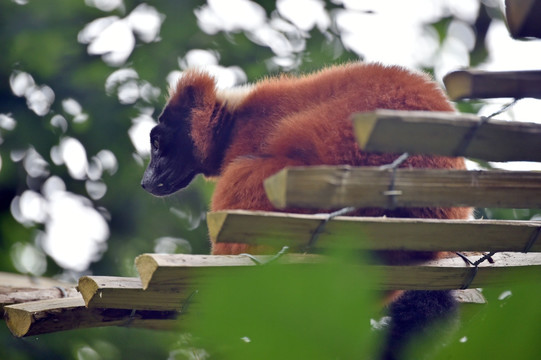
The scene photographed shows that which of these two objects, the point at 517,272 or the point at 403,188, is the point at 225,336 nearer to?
the point at 403,188

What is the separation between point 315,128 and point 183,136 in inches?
42.1

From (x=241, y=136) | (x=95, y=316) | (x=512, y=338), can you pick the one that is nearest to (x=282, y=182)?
(x=512, y=338)

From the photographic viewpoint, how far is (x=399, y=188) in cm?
153

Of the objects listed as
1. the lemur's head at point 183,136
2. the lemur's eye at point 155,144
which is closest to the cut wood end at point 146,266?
the lemur's head at point 183,136

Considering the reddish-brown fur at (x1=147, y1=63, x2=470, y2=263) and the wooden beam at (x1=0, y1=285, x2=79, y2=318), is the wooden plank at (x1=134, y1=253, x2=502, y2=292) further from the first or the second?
the wooden beam at (x1=0, y1=285, x2=79, y2=318)

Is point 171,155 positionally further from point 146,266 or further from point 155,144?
point 146,266

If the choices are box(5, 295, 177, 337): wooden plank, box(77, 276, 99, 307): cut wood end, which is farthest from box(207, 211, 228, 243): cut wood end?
box(5, 295, 177, 337): wooden plank

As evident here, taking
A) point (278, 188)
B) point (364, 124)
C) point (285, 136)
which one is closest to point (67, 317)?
point (285, 136)

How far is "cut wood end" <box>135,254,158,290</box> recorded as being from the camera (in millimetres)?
1674

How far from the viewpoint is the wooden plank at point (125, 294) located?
1954 mm

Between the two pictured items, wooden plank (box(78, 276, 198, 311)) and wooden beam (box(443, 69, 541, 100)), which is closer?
wooden beam (box(443, 69, 541, 100))

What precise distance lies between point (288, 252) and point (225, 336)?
1.04 m

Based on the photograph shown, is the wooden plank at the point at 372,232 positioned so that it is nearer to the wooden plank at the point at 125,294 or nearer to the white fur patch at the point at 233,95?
the wooden plank at the point at 125,294

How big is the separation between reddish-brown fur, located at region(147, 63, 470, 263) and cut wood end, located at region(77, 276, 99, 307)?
480 millimetres
